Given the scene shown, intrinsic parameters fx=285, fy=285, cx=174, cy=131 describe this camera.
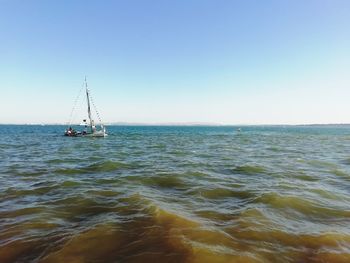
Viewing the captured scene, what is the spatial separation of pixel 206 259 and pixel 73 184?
10.0 metres

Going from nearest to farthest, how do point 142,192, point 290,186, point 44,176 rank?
point 142,192 → point 290,186 → point 44,176

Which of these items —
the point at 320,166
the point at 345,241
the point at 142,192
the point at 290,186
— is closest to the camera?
the point at 345,241

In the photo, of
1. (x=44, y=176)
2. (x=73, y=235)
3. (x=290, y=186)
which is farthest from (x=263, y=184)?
(x=44, y=176)

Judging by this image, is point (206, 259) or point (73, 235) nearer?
point (206, 259)

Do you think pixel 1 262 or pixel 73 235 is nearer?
pixel 1 262

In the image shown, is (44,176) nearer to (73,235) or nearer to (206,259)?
(73,235)

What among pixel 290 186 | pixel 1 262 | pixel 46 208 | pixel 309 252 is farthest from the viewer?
pixel 290 186

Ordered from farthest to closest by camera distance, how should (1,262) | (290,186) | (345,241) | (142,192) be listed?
(290,186) < (142,192) < (345,241) < (1,262)

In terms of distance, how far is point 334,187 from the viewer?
14266mm

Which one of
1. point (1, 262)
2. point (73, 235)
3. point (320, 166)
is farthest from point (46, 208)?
point (320, 166)

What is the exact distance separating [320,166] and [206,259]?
60.8 feet

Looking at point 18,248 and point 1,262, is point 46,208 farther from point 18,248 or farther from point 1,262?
point 1,262

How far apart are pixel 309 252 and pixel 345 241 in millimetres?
1327

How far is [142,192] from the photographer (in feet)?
41.9
